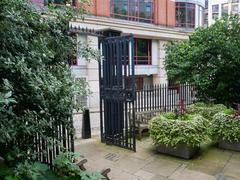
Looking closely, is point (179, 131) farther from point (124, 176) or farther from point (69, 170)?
point (69, 170)

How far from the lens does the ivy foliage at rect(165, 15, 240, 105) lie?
7.52m

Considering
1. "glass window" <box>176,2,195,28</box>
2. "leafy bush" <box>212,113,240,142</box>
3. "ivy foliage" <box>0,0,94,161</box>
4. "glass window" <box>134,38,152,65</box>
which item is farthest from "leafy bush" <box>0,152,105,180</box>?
"glass window" <box>176,2,195,28</box>

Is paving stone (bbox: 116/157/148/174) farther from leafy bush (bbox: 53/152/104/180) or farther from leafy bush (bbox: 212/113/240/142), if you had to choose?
leafy bush (bbox: 212/113/240/142)

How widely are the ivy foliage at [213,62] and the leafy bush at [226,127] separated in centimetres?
264

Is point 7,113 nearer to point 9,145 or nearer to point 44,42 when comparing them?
point 9,145

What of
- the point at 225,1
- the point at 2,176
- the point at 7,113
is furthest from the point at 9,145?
the point at 225,1

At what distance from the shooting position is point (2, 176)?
250 centimetres

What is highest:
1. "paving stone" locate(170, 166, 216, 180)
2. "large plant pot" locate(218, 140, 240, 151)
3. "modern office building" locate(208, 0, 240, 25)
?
"modern office building" locate(208, 0, 240, 25)

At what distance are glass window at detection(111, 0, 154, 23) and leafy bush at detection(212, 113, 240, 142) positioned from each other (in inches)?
475

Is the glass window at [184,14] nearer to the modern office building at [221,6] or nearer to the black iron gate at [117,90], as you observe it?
the black iron gate at [117,90]

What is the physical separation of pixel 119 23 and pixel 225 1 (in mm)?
44359

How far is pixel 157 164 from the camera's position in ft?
15.9

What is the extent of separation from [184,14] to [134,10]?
594 centimetres

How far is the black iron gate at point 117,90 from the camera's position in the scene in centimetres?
534
